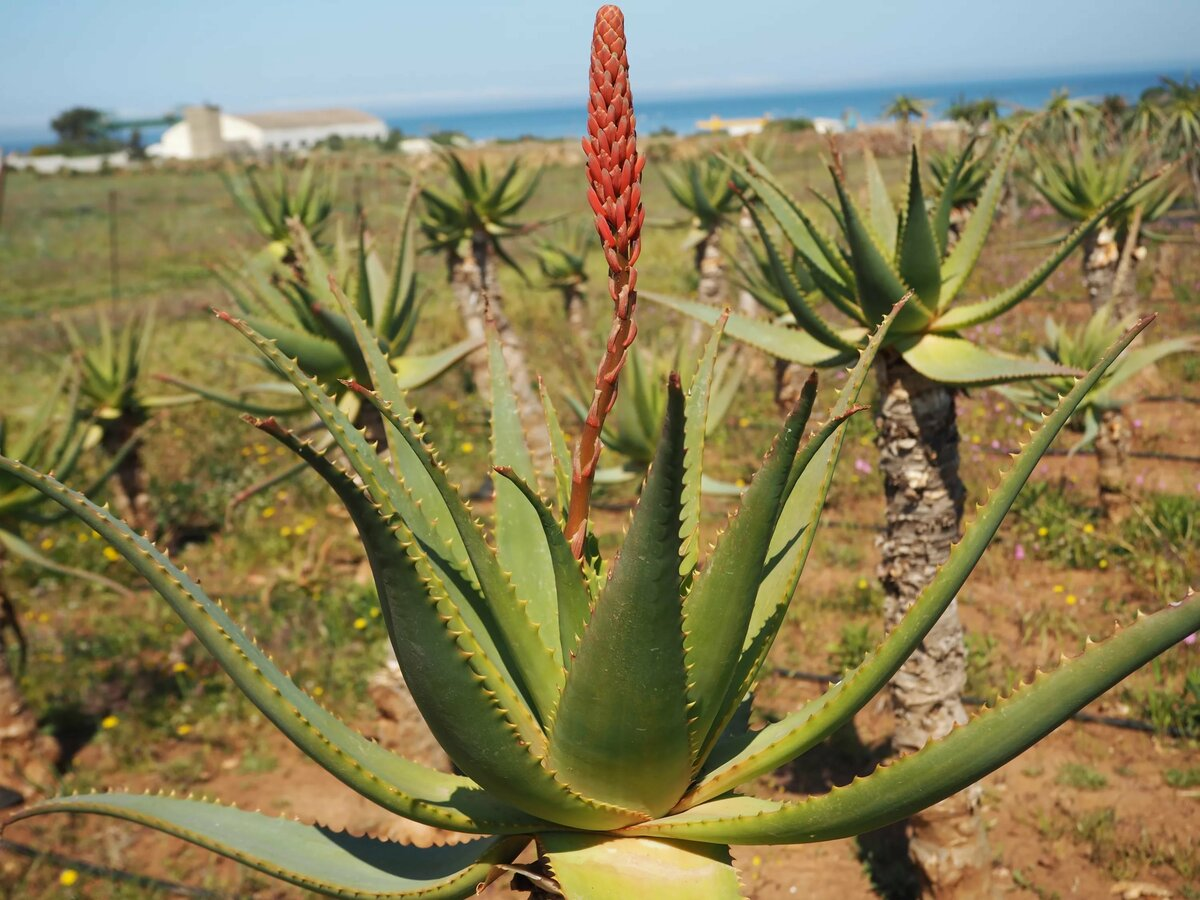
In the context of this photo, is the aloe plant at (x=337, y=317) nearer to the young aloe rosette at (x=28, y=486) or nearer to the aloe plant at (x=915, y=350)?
the young aloe rosette at (x=28, y=486)

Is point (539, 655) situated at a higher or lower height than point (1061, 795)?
higher

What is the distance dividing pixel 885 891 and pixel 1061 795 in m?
0.94

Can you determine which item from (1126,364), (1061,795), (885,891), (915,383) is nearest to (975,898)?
(885,891)

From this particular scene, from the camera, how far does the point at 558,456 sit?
68.0 inches

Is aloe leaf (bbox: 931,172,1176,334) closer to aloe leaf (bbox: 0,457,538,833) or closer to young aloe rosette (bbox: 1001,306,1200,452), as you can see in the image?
aloe leaf (bbox: 0,457,538,833)

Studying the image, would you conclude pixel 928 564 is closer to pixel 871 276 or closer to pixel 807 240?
pixel 871 276

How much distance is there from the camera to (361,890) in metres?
1.37

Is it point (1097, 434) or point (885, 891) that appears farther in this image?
point (1097, 434)

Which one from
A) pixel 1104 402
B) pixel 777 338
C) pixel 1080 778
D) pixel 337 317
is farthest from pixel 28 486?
pixel 1104 402

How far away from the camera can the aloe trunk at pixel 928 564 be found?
300cm

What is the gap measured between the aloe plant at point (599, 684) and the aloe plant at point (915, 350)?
1381 millimetres

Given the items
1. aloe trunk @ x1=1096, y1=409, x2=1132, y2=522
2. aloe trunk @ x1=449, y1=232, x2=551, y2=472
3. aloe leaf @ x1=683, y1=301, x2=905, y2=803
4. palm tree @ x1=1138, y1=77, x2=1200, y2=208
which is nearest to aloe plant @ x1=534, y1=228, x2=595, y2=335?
aloe trunk @ x1=449, y1=232, x2=551, y2=472

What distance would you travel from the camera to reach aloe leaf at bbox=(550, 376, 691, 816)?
3.63 feet

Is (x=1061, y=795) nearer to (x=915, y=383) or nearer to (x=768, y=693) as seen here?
(x=768, y=693)
